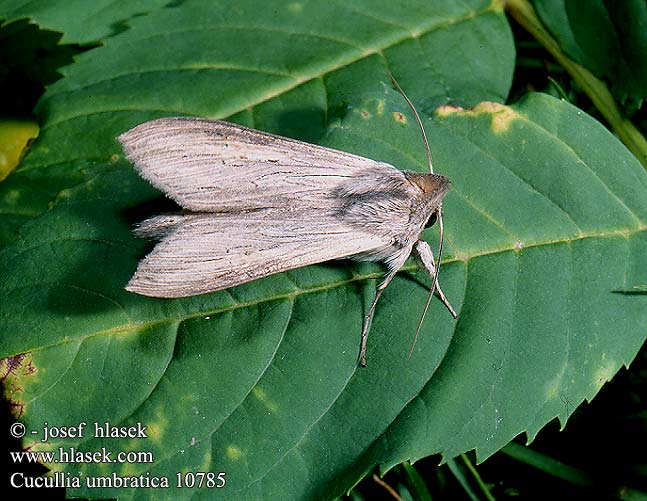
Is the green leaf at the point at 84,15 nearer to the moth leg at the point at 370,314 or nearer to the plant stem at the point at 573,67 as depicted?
the plant stem at the point at 573,67

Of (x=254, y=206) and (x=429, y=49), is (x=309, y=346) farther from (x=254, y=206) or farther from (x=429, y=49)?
(x=429, y=49)

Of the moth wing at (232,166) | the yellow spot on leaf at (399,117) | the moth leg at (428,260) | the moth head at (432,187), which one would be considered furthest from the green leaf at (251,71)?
the moth leg at (428,260)

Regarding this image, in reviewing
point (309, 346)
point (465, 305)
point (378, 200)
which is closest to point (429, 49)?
point (378, 200)

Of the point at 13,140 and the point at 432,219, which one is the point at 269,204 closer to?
the point at 432,219

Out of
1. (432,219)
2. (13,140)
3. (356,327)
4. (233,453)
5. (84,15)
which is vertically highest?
(84,15)

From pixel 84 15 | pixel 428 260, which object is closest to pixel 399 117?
pixel 428 260
